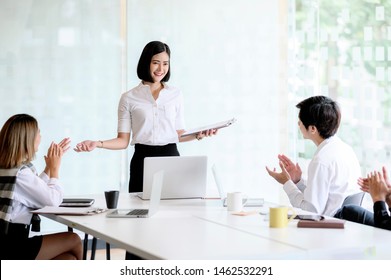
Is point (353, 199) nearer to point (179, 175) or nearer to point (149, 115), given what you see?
point (179, 175)

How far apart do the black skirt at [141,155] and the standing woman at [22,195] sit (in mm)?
1076

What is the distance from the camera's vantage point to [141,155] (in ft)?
14.8

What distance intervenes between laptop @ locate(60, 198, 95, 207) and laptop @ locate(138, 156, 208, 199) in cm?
31

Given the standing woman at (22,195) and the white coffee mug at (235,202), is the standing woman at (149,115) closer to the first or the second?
the standing woman at (22,195)

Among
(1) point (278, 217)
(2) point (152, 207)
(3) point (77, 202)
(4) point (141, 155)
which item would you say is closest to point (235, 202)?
(2) point (152, 207)

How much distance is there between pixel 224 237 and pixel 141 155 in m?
1.92

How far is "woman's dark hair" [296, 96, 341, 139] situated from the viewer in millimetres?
3697

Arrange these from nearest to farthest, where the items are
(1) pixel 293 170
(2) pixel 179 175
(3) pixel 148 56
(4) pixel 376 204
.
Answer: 1. (4) pixel 376 204
2. (2) pixel 179 175
3. (1) pixel 293 170
4. (3) pixel 148 56

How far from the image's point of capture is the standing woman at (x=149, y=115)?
4457 mm

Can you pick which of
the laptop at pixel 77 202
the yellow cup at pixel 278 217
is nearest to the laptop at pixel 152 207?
the laptop at pixel 77 202

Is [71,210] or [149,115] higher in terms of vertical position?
[149,115]
